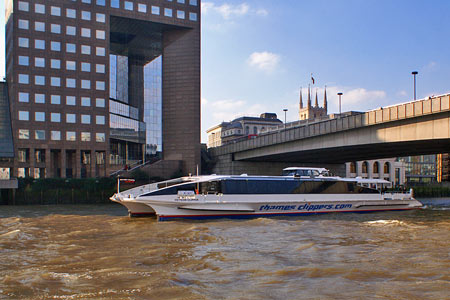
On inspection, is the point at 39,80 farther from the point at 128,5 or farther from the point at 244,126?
the point at 244,126

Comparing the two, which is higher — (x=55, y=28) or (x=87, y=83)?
(x=55, y=28)

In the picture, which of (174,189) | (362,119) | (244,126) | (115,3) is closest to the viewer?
(174,189)

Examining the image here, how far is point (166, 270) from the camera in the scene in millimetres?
14773

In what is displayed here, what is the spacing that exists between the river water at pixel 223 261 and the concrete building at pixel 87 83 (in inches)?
1517

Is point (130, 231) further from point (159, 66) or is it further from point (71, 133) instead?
point (159, 66)

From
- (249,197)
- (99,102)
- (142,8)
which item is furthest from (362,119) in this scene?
(142,8)

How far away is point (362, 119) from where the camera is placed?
1544 inches

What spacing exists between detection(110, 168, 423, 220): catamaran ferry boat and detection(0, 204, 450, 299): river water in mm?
2807

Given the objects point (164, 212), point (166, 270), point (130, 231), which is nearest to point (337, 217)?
point (164, 212)

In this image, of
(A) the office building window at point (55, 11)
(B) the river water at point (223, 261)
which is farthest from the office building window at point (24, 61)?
(B) the river water at point (223, 261)

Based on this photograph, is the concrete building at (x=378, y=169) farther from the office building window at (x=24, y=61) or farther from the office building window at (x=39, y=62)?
the office building window at (x=24, y=61)

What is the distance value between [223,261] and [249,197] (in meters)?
15.0

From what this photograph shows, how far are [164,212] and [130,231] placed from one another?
487 cm

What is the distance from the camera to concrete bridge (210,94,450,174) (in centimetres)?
3262
